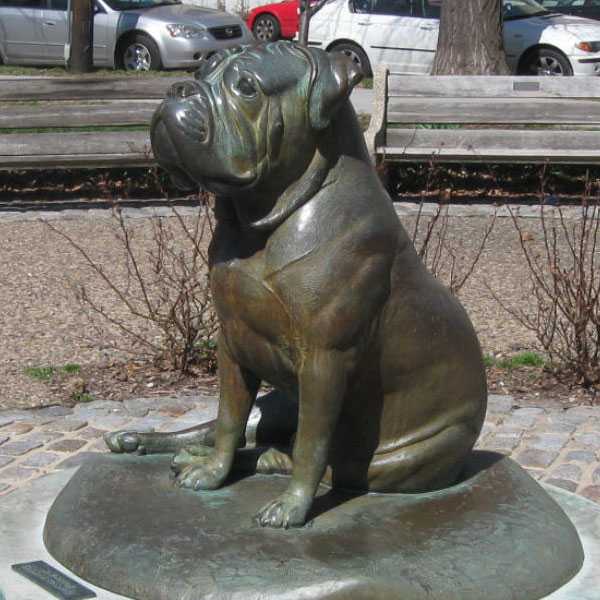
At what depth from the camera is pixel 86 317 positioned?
7.80 metres

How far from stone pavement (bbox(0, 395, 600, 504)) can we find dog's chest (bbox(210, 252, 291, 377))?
184cm

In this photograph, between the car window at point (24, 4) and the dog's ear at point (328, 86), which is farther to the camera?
the car window at point (24, 4)

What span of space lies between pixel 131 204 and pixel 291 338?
25.7 feet

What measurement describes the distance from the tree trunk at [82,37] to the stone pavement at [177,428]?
13.2 meters

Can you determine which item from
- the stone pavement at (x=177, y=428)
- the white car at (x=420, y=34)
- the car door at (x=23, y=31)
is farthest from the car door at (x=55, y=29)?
the stone pavement at (x=177, y=428)

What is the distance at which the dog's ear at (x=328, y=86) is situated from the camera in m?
3.37

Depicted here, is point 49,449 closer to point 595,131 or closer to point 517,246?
point 517,246

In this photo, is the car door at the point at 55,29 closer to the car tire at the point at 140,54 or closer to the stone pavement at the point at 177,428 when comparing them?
the car tire at the point at 140,54

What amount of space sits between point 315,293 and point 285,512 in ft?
2.10

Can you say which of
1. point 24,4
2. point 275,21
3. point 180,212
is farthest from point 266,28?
point 180,212

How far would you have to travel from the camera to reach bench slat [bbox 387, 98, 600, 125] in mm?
11695

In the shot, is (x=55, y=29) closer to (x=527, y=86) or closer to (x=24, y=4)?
(x=24, y=4)

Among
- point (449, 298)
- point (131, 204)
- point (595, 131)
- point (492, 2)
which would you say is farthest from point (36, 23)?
point (449, 298)

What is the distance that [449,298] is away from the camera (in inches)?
153
